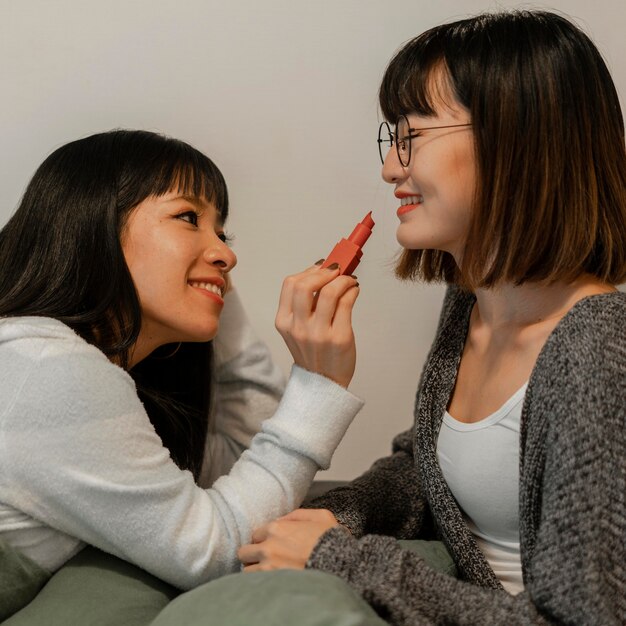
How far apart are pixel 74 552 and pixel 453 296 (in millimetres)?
677

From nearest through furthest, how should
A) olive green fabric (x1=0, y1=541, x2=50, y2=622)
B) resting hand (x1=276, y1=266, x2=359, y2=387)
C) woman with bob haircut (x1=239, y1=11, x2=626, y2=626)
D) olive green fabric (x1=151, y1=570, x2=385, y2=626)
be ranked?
olive green fabric (x1=151, y1=570, x2=385, y2=626), woman with bob haircut (x1=239, y1=11, x2=626, y2=626), olive green fabric (x1=0, y1=541, x2=50, y2=622), resting hand (x1=276, y1=266, x2=359, y2=387)

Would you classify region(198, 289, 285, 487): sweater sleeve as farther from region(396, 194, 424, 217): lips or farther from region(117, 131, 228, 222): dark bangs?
region(396, 194, 424, 217): lips

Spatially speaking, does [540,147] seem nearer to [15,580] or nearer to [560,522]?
[560,522]

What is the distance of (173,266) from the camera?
44.1 inches

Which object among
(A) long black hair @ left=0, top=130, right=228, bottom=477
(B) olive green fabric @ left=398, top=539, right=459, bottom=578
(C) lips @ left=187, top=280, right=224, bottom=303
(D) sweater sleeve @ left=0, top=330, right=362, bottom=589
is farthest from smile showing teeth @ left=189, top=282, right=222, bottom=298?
(B) olive green fabric @ left=398, top=539, right=459, bottom=578

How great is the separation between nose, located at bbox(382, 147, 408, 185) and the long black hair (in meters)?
0.30

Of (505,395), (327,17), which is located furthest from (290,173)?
(505,395)

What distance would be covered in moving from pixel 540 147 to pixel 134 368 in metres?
0.75

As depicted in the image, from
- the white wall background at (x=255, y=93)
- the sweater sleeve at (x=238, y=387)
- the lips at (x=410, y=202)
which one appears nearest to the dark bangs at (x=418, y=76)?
the lips at (x=410, y=202)

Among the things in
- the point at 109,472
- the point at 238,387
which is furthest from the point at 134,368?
the point at 109,472

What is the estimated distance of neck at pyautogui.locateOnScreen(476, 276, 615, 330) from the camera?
101 cm

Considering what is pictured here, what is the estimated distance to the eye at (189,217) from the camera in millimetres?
1168

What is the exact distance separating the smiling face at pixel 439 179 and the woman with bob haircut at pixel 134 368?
12 centimetres

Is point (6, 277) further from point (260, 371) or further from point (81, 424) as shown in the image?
point (260, 371)
